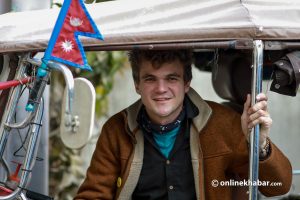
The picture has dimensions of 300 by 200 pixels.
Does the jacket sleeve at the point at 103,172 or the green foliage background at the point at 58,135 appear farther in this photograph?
the green foliage background at the point at 58,135

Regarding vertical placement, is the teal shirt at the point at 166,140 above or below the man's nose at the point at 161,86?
below

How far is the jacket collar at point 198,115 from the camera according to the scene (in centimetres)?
373

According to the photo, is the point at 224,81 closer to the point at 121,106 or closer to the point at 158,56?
the point at 158,56

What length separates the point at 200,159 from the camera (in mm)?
3666

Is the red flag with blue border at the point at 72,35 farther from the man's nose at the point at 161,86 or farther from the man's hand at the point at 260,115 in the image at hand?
the man's hand at the point at 260,115

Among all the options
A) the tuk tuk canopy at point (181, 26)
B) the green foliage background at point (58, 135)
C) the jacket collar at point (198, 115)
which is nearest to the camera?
the tuk tuk canopy at point (181, 26)

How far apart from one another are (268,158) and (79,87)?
1.02 meters

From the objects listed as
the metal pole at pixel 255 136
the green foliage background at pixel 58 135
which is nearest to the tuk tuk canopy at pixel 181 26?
the metal pole at pixel 255 136

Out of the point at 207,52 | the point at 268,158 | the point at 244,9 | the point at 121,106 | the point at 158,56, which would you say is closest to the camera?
the point at 244,9

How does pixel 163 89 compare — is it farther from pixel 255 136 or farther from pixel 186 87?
pixel 255 136

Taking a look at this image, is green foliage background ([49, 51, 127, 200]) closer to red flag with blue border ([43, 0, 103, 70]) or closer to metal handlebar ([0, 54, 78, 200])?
metal handlebar ([0, 54, 78, 200])

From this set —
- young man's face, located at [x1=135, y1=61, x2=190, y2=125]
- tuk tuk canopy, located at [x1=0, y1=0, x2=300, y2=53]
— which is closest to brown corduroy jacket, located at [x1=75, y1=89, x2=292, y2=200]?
young man's face, located at [x1=135, y1=61, x2=190, y2=125]

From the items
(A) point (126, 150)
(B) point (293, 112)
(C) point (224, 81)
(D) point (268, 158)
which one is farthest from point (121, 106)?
(D) point (268, 158)

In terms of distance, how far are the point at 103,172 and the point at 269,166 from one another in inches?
37.2
